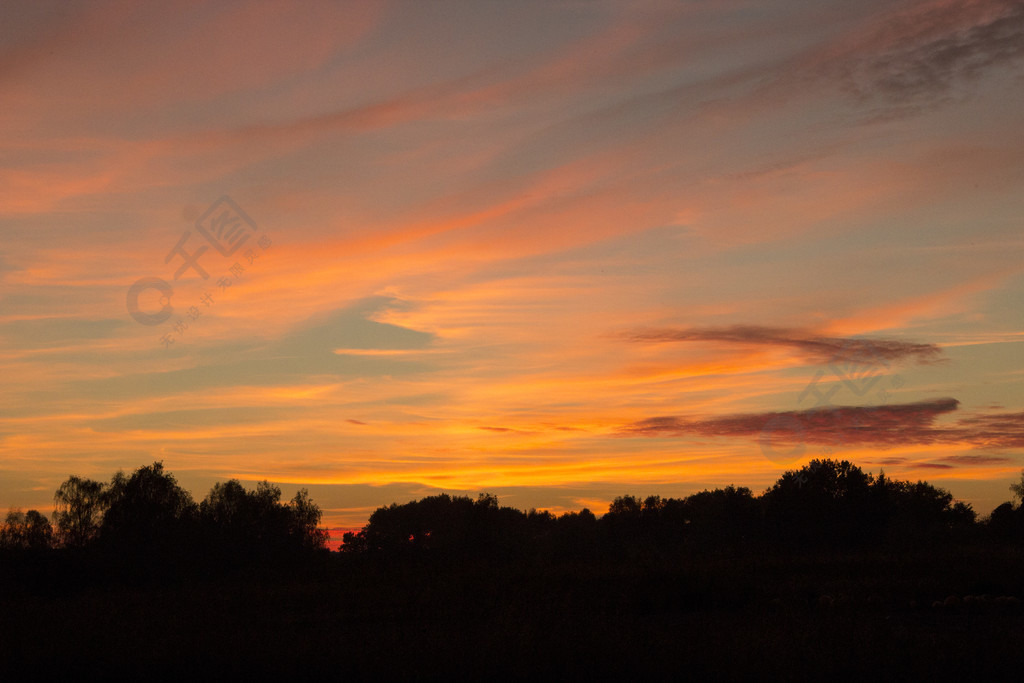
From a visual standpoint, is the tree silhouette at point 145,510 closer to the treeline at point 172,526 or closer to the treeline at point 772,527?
the treeline at point 172,526

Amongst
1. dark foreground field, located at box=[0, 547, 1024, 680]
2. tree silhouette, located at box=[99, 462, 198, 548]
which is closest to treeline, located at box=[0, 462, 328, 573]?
tree silhouette, located at box=[99, 462, 198, 548]

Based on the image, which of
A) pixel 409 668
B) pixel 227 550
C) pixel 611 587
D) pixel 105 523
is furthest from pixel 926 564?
pixel 105 523

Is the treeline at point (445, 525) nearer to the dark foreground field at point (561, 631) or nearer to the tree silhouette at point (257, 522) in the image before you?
the tree silhouette at point (257, 522)

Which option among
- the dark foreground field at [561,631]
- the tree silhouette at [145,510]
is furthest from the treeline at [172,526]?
the dark foreground field at [561,631]

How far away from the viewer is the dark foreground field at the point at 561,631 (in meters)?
11.0

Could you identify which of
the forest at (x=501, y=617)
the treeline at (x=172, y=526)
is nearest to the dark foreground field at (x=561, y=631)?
the forest at (x=501, y=617)

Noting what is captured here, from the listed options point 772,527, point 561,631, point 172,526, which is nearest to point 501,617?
point 561,631

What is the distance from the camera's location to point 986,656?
1133 centimetres

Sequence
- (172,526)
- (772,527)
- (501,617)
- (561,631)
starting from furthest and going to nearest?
(772,527)
(172,526)
(501,617)
(561,631)

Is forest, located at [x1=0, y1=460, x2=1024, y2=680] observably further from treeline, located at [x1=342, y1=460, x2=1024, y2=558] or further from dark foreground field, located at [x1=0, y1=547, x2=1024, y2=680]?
treeline, located at [x1=342, y1=460, x2=1024, y2=558]

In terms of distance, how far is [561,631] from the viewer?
12984 mm

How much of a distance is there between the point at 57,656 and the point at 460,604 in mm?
10561

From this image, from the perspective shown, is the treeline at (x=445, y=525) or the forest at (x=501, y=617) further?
the treeline at (x=445, y=525)

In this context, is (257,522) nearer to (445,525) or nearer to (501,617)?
(445,525)
